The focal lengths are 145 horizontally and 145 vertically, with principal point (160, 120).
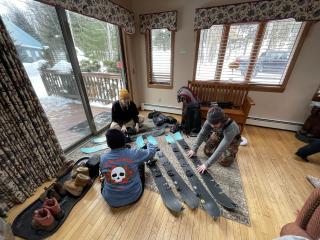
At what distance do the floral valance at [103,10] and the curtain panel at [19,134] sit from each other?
750mm

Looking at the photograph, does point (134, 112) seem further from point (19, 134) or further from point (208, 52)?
point (208, 52)

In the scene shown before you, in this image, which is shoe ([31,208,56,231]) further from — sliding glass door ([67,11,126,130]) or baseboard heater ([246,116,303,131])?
baseboard heater ([246,116,303,131])

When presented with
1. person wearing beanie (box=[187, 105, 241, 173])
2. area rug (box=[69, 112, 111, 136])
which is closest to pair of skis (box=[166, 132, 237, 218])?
person wearing beanie (box=[187, 105, 241, 173])

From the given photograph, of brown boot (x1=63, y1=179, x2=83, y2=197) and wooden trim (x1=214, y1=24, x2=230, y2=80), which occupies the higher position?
wooden trim (x1=214, y1=24, x2=230, y2=80)

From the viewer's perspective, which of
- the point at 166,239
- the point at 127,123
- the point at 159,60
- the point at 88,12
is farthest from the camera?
the point at 159,60

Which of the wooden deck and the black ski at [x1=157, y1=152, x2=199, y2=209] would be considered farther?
the wooden deck

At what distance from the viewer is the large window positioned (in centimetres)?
239

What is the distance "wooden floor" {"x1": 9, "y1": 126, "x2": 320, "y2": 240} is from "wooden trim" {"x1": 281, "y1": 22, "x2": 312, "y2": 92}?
151 centimetres

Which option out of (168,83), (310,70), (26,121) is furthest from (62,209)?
(310,70)

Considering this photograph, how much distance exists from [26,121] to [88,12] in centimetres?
155

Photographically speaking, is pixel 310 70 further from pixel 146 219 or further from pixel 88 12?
pixel 88 12

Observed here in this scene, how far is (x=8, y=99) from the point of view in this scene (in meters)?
1.30

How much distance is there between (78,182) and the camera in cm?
159

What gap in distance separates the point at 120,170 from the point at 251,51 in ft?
9.57
